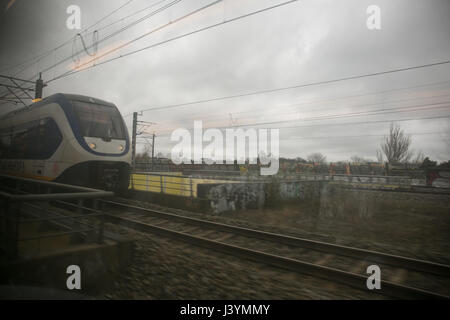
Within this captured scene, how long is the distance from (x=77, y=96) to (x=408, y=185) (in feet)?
77.5

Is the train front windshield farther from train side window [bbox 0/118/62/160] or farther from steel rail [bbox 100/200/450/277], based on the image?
steel rail [bbox 100/200/450/277]

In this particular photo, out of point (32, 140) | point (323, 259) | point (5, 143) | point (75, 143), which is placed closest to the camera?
point (323, 259)

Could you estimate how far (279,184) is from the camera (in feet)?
41.2

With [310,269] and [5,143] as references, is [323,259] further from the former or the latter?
[5,143]

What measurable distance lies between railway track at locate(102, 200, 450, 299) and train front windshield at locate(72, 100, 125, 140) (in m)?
3.03

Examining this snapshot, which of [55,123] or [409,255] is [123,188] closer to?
[55,123]

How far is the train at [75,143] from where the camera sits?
7.79 m

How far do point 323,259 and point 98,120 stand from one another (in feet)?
27.0

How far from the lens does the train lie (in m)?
7.79

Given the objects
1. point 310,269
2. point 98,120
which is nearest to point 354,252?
point 310,269

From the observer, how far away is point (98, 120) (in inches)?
333

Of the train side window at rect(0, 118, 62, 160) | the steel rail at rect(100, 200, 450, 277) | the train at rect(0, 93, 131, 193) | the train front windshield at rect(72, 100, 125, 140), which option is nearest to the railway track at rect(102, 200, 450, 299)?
the steel rail at rect(100, 200, 450, 277)

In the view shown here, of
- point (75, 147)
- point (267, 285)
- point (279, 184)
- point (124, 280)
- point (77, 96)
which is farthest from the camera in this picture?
point (279, 184)
